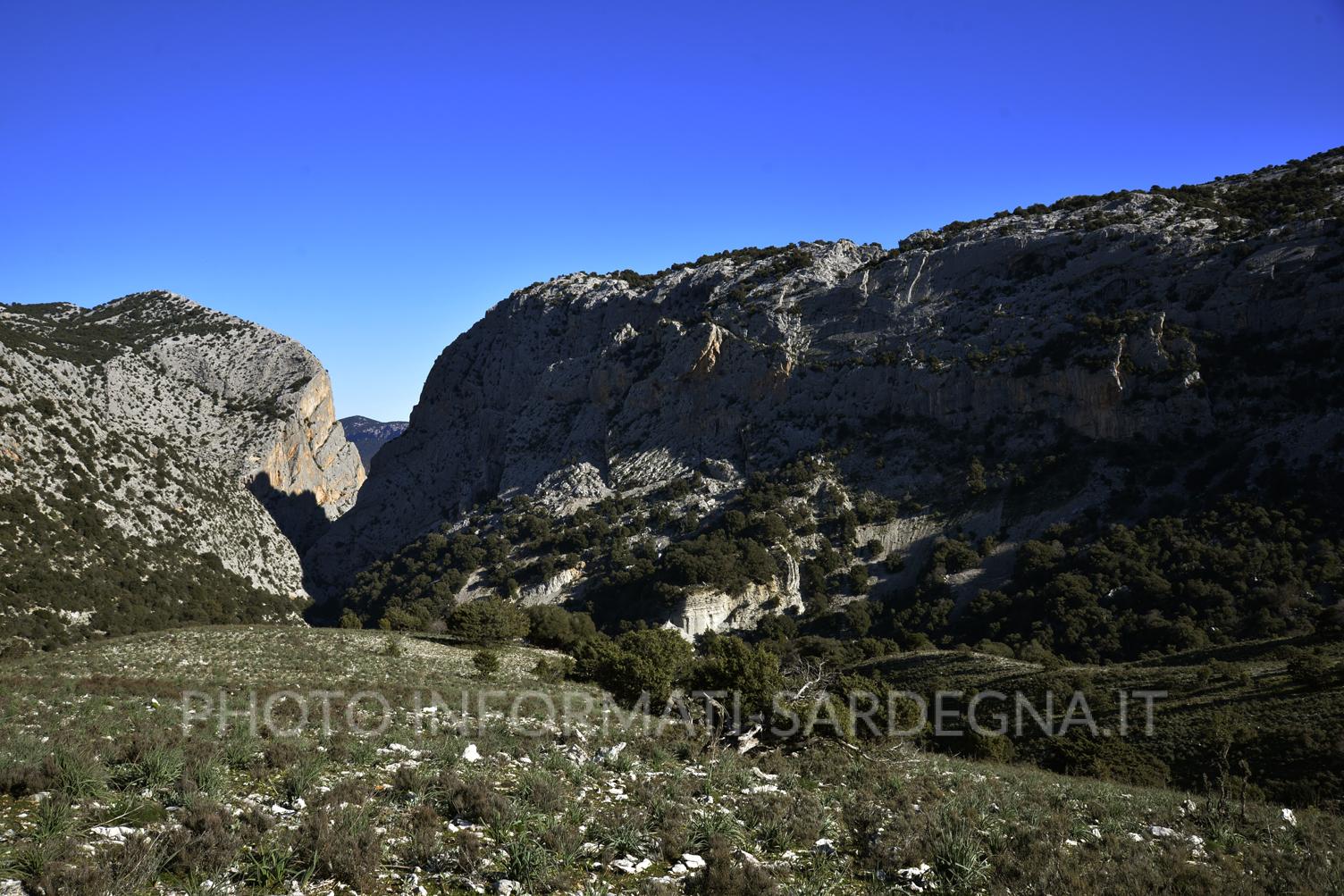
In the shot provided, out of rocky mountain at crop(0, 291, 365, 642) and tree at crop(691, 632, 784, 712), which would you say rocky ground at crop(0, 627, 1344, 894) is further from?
rocky mountain at crop(0, 291, 365, 642)

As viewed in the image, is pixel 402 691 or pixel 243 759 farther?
pixel 402 691

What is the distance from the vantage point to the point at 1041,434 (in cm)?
6756

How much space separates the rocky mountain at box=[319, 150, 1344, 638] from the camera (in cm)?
6119

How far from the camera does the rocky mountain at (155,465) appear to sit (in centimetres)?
5447

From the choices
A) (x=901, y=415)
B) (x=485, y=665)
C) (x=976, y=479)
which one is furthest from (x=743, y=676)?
(x=901, y=415)

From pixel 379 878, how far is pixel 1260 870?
1063cm

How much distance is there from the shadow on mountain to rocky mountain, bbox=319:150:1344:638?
9073 millimetres

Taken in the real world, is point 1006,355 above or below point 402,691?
above

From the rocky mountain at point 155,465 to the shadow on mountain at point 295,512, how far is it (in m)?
0.22

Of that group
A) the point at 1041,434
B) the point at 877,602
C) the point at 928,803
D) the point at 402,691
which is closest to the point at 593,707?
the point at 402,691

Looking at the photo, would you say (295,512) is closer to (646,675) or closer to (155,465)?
(155,465)

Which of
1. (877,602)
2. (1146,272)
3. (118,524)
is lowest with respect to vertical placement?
(877,602)

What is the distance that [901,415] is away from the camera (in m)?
75.2

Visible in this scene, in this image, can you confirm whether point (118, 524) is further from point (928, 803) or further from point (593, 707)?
point (928, 803)
